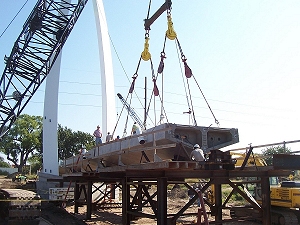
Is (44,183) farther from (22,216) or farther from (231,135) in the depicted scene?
(231,135)

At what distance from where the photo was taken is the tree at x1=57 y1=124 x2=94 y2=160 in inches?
2843

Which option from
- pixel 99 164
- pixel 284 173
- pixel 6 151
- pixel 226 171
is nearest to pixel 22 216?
pixel 99 164

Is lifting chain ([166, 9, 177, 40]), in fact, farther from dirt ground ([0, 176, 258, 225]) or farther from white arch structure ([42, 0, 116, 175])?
white arch structure ([42, 0, 116, 175])

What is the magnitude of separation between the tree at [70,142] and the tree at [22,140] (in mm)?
4348

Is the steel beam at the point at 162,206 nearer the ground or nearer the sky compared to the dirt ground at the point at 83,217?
nearer the sky

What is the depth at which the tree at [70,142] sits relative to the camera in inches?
2843

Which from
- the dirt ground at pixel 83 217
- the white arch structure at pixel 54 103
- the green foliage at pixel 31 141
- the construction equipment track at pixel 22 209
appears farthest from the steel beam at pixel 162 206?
the green foliage at pixel 31 141

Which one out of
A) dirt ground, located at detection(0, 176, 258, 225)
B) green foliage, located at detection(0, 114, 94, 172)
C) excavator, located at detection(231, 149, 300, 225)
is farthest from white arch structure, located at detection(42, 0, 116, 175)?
green foliage, located at detection(0, 114, 94, 172)

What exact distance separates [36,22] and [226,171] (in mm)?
14426

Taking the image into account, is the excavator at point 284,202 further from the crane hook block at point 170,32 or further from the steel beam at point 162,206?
the crane hook block at point 170,32

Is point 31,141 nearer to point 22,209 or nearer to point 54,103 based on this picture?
point 54,103

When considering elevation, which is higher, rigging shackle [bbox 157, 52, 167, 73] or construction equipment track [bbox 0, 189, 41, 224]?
rigging shackle [bbox 157, 52, 167, 73]

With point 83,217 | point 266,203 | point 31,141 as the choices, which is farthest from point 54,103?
point 31,141

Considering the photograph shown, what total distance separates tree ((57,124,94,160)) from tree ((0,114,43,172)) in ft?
14.3
